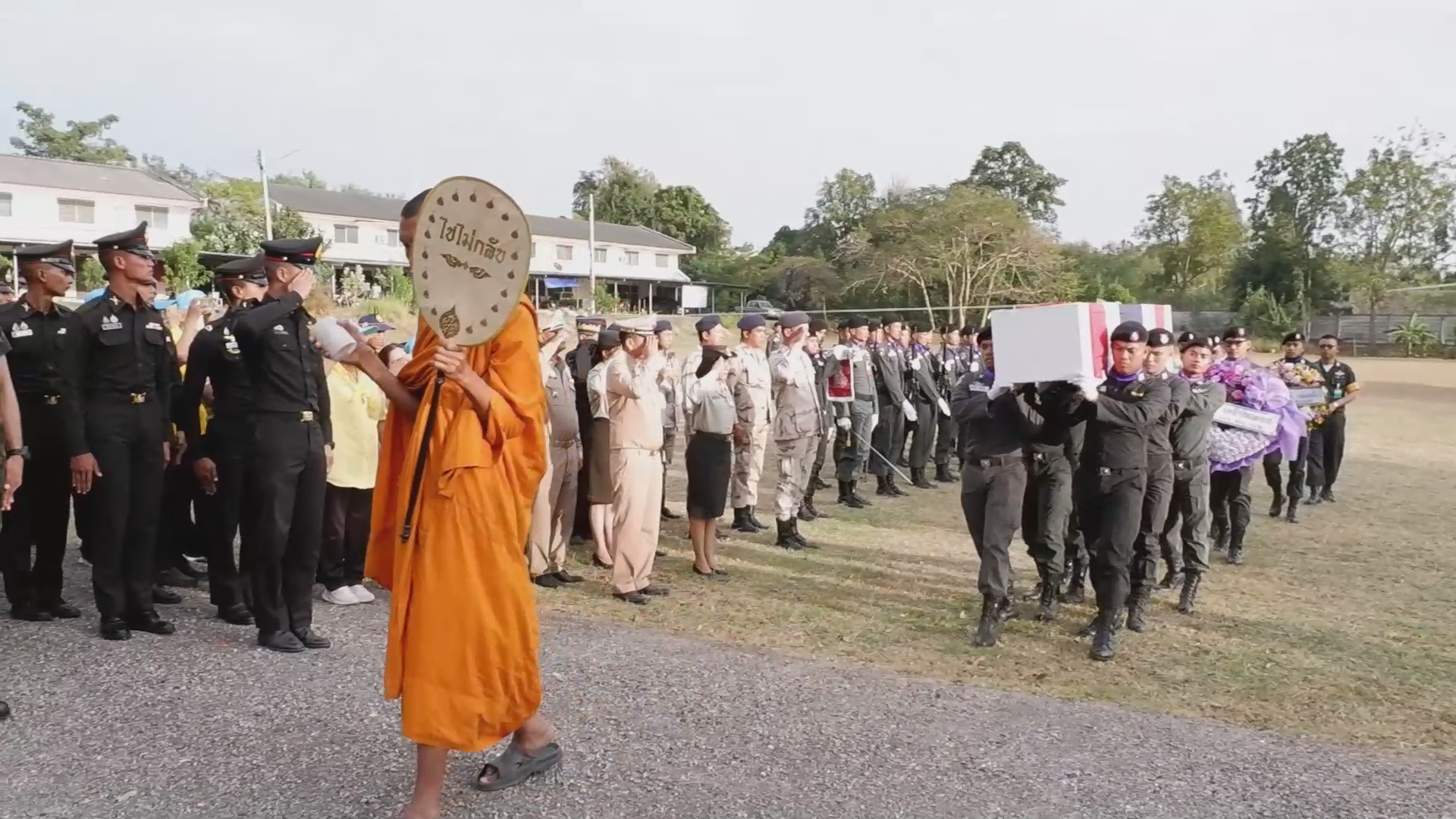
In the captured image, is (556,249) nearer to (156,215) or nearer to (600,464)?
(156,215)

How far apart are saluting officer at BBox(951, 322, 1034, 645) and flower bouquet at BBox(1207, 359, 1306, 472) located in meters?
2.12

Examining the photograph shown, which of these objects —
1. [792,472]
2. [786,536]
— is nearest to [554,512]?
[786,536]

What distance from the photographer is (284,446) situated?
16.1ft

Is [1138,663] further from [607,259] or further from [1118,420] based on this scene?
[607,259]

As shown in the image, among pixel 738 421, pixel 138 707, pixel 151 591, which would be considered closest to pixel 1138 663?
pixel 738 421

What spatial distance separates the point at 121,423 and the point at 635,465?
121 inches

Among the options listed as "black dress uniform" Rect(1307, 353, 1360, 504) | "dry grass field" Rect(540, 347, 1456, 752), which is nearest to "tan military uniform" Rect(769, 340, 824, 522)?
"dry grass field" Rect(540, 347, 1456, 752)

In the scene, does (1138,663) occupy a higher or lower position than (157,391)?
lower

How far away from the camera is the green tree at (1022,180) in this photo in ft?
210

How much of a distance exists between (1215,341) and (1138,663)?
4.40m

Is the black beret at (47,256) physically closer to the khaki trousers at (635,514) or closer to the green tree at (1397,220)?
the khaki trousers at (635,514)

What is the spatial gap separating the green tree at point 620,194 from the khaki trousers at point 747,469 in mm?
60761

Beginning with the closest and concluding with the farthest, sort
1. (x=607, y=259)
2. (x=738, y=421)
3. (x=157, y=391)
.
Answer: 1. (x=157, y=391)
2. (x=738, y=421)
3. (x=607, y=259)

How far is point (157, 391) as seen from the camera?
5238 millimetres
